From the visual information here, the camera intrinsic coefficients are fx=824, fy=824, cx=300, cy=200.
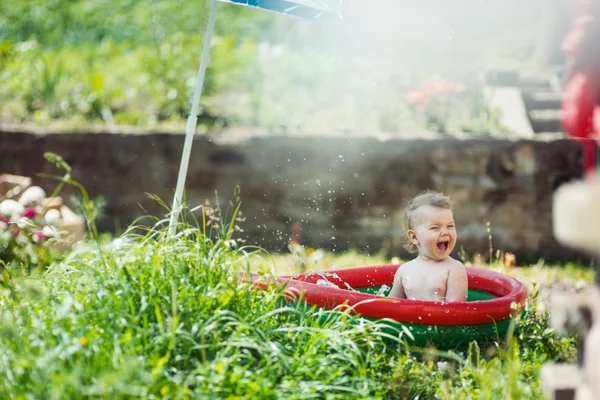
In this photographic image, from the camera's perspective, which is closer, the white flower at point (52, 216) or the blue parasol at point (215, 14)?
the blue parasol at point (215, 14)

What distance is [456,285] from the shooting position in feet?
10.6

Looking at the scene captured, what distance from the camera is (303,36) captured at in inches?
293

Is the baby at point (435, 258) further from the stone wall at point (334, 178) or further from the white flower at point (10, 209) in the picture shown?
the white flower at point (10, 209)

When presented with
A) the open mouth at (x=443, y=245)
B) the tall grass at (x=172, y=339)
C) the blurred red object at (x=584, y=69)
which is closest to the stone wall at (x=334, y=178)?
the blurred red object at (x=584, y=69)

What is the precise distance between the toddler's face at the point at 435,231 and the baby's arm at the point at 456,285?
8 centimetres

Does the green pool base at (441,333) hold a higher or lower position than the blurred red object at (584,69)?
lower

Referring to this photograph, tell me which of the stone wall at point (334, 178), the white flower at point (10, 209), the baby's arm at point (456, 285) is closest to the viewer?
the baby's arm at point (456, 285)

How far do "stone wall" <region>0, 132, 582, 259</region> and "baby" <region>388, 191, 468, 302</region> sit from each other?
2.01 metres

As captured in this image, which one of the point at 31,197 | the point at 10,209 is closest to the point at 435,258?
the point at 10,209

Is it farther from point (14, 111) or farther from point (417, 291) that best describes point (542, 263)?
point (14, 111)

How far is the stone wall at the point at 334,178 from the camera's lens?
17.4 feet

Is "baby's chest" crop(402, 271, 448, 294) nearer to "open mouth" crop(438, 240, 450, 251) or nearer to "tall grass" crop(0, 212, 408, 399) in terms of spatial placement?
"open mouth" crop(438, 240, 450, 251)

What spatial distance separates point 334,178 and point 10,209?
2050 millimetres

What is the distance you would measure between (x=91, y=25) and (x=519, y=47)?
4.24 meters
